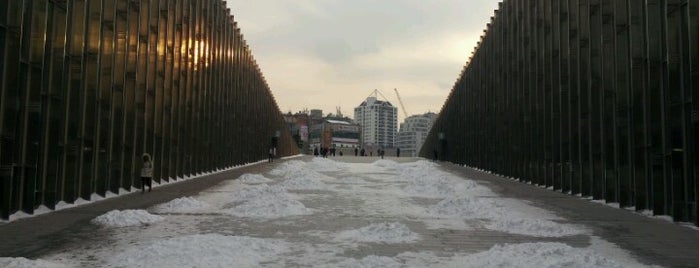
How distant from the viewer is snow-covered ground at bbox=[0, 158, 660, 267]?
7.69 meters

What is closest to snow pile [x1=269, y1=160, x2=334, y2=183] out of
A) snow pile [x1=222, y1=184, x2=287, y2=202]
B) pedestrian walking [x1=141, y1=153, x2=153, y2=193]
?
pedestrian walking [x1=141, y1=153, x2=153, y2=193]

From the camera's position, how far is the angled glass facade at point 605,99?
1227 cm

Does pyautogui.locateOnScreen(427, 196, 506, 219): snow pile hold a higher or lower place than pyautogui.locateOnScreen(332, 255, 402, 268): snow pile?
higher

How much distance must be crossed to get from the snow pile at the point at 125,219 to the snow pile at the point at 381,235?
4.31 metres

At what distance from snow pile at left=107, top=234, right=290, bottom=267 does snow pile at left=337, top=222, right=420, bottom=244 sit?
4.66ft

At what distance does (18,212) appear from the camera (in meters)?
12.3

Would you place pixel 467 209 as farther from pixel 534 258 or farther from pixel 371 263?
pixel 371 263

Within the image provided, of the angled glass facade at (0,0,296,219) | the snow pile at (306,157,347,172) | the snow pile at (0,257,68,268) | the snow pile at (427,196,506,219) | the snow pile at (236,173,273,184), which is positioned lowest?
the snow pile at (0,257,68,268)

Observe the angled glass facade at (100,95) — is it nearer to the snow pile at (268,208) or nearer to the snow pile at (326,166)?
the snow pile at (268,208)

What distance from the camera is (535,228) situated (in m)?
10.8

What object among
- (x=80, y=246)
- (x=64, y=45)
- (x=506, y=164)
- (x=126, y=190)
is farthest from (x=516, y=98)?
(x=80, y=246)

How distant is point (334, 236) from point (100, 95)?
11.3m

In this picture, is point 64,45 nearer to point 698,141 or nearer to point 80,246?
point 80,246

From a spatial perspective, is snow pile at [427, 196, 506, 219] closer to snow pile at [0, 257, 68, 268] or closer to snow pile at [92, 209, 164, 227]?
snow pile at [92, 209, 164, 227]
